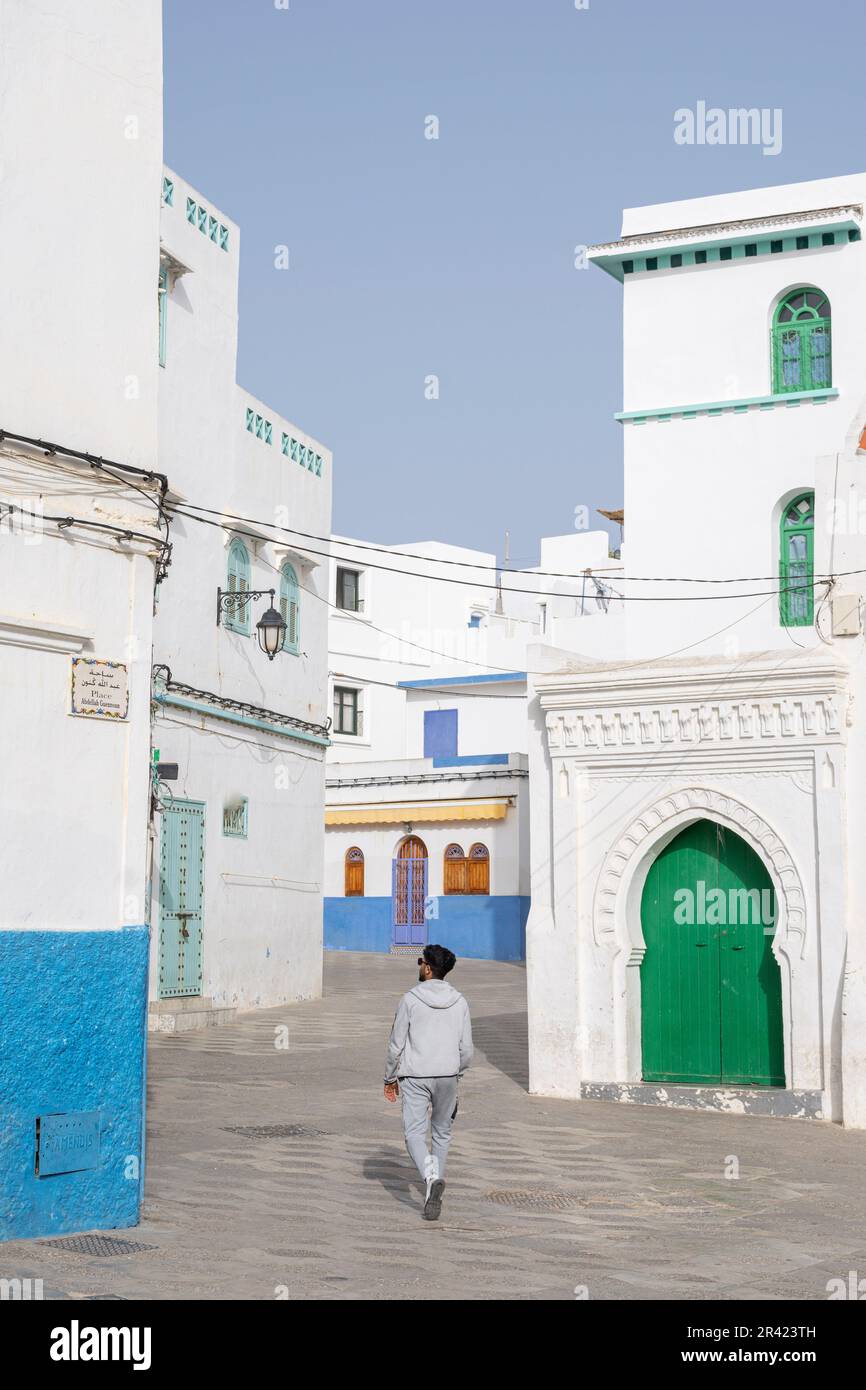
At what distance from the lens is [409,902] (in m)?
33.9

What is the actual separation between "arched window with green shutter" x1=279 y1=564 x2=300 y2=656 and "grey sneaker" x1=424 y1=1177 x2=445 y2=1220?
1441 centimetres

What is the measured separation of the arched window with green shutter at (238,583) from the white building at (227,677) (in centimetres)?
3

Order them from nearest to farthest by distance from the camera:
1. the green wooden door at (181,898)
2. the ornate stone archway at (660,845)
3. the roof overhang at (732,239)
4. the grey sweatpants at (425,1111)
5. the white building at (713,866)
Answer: the grey sweatpants at (425,1111), the white building at (713,866), the ornate stone archway at (660,845), the green wooden door at (181,898), the roof overhang at (732,239)

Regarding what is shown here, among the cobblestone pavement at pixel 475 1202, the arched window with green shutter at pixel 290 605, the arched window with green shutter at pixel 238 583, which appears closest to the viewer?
the cobblestone pavement at pixel 475 1202

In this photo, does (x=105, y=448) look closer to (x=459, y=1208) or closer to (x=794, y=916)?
(x=459, y=1208)

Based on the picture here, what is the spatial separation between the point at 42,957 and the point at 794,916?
678cm

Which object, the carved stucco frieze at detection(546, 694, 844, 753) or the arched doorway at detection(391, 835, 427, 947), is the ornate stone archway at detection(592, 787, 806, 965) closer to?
the carved stucco frieze at detection(546, 694, 844, 753)

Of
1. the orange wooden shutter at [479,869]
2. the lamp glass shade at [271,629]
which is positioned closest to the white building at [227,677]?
the lamp glass shade at [271,629]

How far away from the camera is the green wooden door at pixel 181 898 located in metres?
18.6

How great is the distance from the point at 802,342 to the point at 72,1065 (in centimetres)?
1436

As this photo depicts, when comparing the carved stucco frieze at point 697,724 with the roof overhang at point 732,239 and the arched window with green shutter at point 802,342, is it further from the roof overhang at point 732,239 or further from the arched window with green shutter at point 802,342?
the roof overhang at point 732,239

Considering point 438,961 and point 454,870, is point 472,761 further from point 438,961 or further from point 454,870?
point 438,961

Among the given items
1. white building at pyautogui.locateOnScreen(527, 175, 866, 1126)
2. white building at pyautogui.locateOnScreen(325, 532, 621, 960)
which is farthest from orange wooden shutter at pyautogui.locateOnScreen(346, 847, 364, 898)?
white building at pyautogui.locateOnScreen(527, 175, 866, 1126)
